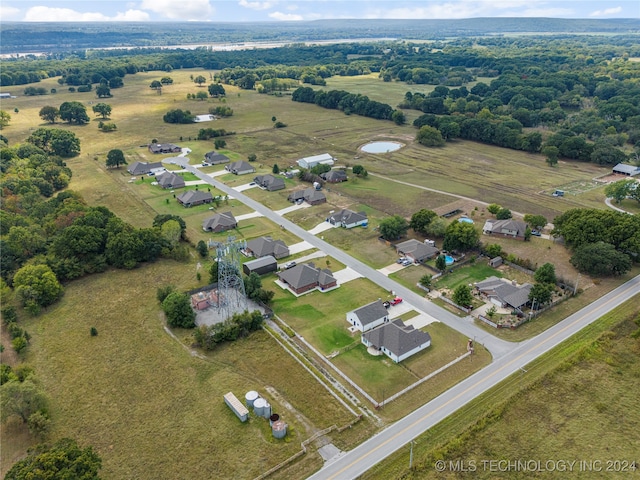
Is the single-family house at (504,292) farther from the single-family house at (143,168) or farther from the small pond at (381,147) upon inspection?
the single-family house at (143,168)

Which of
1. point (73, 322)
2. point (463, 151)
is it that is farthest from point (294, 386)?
point (463, 151)

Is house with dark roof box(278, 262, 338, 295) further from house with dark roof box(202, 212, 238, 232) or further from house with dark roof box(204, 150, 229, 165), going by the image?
house with dark roof box(204, 150, 229, 165)

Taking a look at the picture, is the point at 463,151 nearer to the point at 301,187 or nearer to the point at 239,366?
the point at 301,187

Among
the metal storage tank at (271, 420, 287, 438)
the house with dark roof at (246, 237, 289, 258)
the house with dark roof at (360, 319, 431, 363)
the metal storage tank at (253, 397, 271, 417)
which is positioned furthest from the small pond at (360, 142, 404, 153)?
the metal storage tank at (271, 420, 287, 438)

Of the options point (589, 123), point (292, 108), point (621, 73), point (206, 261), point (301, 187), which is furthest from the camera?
point (621, 73)

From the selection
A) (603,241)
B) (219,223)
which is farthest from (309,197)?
(603,241)
